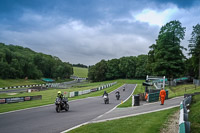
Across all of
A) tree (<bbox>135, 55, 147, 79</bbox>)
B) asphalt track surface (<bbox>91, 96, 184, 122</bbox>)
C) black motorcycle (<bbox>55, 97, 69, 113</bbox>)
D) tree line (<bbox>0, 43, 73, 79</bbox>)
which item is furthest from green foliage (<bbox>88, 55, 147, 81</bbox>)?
black motorcycle (<bbox>55, 97, 69, 113</bbox>)

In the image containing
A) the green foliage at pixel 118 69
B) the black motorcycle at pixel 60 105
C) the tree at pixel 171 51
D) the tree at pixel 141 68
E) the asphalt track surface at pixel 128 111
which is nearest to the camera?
the asphalt track surface at pixel 128 111

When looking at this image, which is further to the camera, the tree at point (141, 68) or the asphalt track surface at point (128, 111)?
the tree at point (141, 68)

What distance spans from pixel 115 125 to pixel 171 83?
141ft

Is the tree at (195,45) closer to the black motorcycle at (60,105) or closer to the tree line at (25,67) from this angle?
the black motorcycle at (60,105)

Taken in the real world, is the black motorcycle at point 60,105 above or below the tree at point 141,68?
below

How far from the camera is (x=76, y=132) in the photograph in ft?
26.6

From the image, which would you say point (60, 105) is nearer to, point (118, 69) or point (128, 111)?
point (128, 111)

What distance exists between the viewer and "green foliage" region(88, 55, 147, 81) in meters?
112

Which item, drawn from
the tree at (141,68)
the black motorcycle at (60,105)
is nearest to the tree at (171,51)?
the black motorcycle at (60,105)

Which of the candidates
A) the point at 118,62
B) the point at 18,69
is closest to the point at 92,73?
the point at 118,62

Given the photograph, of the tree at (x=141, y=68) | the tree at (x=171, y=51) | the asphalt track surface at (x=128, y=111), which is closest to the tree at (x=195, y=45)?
the tree at (x=171, y=51)

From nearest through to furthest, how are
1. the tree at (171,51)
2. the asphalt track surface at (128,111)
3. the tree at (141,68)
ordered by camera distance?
1. the asphalt track surface at (128,111)
2. the tree at (171,51)
3. the tree at (141,68)

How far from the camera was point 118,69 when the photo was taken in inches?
4779

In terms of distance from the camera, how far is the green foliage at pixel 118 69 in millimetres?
112213
